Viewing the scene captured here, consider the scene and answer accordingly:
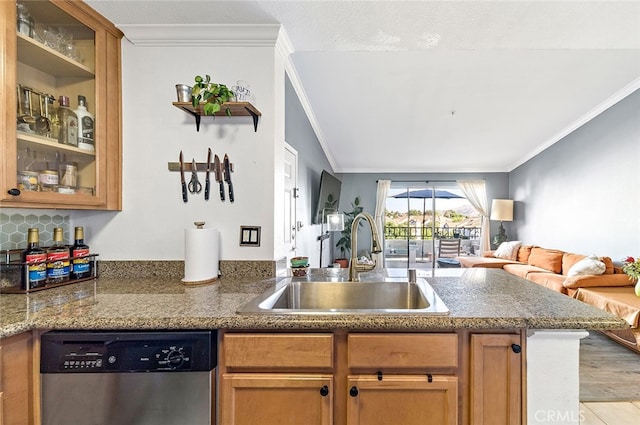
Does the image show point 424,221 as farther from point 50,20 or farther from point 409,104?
point 50,20

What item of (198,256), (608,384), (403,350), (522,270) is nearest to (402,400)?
(403,350)

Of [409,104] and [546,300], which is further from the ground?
[409,104]

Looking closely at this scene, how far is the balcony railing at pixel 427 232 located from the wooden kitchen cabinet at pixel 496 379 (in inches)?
237

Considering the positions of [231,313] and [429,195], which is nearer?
[231,313]

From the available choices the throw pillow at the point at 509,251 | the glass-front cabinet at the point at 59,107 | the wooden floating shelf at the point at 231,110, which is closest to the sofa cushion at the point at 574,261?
the throw pillow at the point at 509,251

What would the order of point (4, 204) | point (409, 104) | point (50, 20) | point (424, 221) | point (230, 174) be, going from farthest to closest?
1. point (424, 221)
2. point (409, 104)
3. point (230, 174)
4. point (50, 20)
5. point (4, 204)

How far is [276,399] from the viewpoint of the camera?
103 centimetres

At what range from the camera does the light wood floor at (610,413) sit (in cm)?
196

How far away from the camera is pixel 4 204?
119 centimetres

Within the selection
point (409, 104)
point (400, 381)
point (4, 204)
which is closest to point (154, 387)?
point (400, 381)

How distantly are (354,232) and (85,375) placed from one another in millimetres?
1194

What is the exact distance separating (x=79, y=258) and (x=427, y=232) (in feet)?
21.1

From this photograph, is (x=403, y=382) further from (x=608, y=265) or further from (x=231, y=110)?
(x=608, y=265)

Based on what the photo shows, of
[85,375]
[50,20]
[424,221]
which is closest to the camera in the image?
[85,375]
